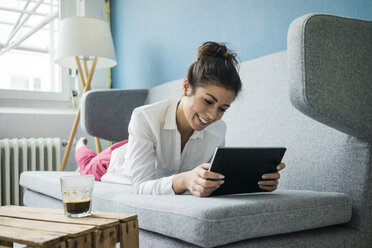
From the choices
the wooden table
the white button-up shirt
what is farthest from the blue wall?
the wooden table

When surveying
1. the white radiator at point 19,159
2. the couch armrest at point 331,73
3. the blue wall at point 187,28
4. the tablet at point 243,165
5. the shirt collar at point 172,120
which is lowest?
the white radiator at point 19,159

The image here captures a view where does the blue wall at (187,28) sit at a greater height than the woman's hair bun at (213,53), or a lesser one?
greater

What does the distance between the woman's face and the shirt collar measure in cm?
9

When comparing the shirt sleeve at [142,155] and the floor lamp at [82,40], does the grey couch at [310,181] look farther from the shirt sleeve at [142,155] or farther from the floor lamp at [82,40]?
the floor lamp at [82,40]

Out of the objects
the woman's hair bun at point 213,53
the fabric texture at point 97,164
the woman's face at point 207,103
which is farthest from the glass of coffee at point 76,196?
the fabric texture at point 97,164

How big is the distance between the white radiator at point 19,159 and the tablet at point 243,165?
2.04 m

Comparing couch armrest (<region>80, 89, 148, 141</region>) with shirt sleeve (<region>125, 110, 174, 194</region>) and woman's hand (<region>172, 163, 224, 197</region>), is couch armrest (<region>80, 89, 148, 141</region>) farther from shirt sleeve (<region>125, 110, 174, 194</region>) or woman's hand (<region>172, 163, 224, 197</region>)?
woman's hand (<region>172, 163, 224, 197</region>)

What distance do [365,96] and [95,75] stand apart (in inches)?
103

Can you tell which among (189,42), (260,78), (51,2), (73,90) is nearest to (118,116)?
(189,42)

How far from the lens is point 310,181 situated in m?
1.32

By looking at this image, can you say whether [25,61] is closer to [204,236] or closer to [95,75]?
[95,75]

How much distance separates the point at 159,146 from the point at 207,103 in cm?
27

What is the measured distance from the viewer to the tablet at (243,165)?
1.00 m

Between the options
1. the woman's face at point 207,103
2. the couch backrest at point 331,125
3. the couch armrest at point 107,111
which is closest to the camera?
the couch backrest at point 331,125
